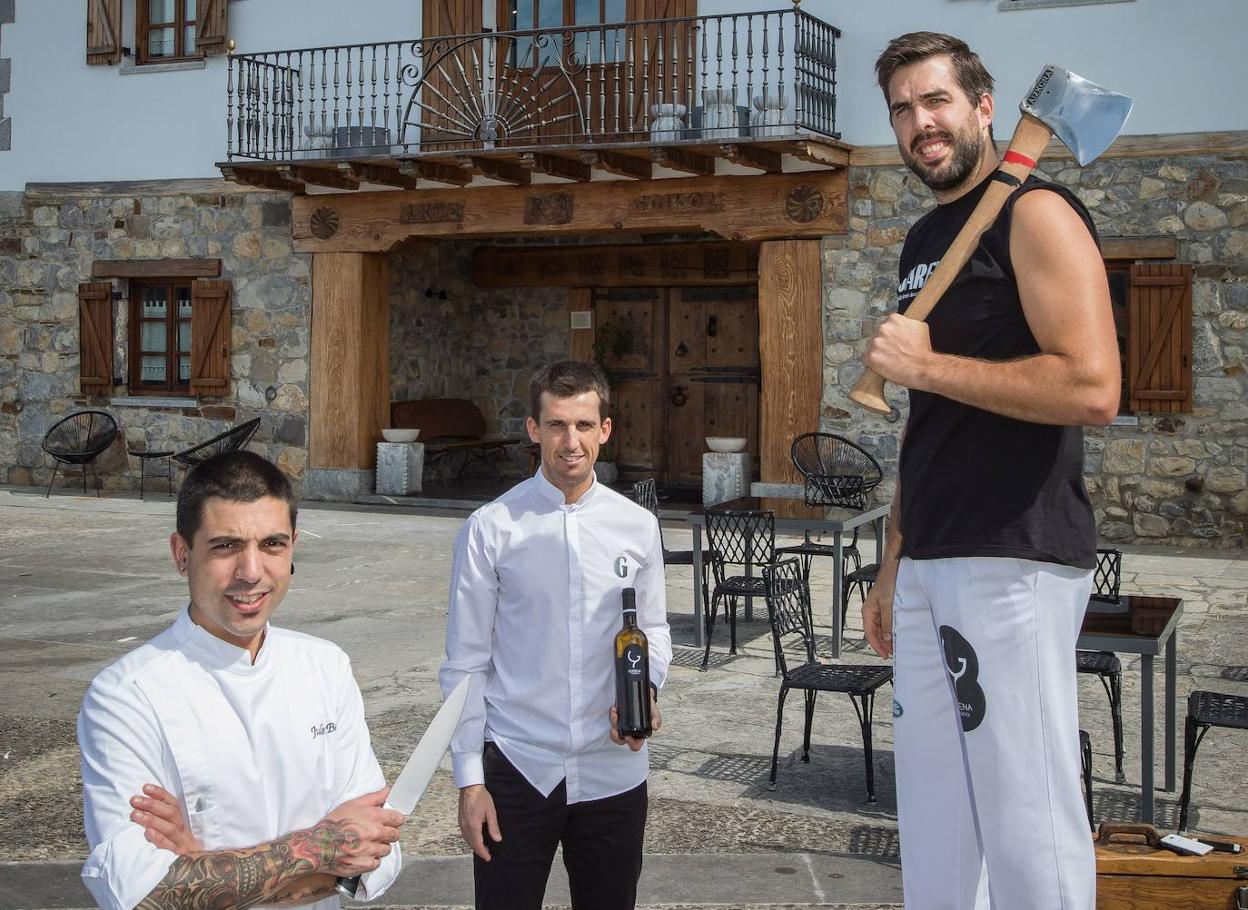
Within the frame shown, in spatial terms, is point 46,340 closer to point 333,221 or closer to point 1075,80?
point 333,221

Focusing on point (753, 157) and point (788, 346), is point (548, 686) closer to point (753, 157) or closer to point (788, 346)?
point (753, 157)

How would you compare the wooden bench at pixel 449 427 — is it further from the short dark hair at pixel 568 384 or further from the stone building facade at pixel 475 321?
the short dark hair at pixel 568 384

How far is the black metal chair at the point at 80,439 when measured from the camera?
45.8ft

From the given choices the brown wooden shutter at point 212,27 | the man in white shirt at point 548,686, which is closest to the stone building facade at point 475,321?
the brown wooden shutter at point 212,27

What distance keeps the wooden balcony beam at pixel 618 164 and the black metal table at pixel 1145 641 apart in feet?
24.9

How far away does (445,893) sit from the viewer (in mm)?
3605

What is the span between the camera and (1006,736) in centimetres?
205

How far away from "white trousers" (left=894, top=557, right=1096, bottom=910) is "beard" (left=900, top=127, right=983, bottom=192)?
59 cm

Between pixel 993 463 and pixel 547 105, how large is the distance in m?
10.2

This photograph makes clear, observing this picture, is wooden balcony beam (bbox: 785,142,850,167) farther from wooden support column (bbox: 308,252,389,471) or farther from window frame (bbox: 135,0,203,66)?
window frame (bbox: 135,0,203,66)

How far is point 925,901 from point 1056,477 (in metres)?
0.66

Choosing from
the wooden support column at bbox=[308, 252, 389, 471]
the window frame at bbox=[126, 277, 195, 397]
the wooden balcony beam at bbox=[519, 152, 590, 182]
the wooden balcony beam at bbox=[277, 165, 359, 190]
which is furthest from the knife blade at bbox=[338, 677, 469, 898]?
the window frame at bbox=[126, 277, 195, 397]

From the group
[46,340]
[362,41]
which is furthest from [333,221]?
[46,340]

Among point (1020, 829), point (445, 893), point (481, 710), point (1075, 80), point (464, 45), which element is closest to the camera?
point (1020, 829)
